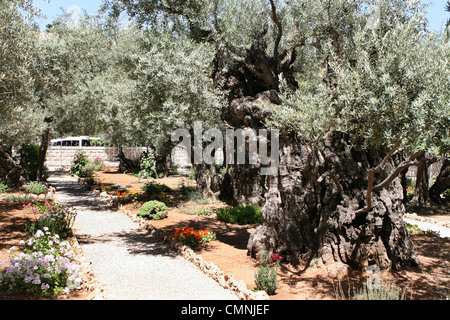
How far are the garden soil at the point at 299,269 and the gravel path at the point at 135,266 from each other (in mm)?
582

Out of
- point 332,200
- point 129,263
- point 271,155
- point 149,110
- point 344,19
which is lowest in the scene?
point 129,263

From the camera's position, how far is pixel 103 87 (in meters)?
18.5

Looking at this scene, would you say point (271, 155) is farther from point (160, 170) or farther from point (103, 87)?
point (160, 170)

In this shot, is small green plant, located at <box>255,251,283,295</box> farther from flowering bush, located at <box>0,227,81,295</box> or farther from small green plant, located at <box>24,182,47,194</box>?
small green plant, located at <box>24,182,47,194</box>

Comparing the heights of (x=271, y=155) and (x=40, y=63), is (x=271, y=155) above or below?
below

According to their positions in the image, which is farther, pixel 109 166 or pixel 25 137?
pixel 109 166

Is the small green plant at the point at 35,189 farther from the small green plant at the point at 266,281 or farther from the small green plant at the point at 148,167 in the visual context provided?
the small green plant at the point at 266,281

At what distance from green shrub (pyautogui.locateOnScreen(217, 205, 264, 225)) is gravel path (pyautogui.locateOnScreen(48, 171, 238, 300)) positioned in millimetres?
2783

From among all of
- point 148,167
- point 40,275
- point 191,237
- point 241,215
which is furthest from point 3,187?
point 40,275

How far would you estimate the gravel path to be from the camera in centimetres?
635

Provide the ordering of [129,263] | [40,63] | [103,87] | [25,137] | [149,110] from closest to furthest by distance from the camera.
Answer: [129,263], [149,110], [40,63], [25,137], [103,87]

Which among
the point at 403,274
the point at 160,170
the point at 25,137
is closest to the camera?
the point at 403,274

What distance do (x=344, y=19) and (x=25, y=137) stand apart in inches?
514

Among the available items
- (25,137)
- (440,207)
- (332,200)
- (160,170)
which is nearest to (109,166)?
(160,170)
